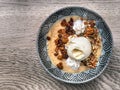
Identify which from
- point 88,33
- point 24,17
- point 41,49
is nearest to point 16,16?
point 24,17

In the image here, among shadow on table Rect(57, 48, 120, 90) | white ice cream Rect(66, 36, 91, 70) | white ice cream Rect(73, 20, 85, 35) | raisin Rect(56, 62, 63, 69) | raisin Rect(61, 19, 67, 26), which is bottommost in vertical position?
shadow on table Rect(57, 48, 120, 90)

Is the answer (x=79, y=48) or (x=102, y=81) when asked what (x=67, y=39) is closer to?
(x=79, y=48)

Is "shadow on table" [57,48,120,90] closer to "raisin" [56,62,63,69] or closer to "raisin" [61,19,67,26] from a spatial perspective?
"raisin" [56,62,63,69]

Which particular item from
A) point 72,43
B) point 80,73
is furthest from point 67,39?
point 80,73

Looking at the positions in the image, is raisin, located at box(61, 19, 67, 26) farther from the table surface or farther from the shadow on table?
the shadow on table

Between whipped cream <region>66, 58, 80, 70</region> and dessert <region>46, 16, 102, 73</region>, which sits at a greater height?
dessert <region>46, 16, 102, 73</region>

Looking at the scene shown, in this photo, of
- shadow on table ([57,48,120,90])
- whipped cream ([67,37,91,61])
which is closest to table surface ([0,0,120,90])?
shadow on table ([57,48,120,90])

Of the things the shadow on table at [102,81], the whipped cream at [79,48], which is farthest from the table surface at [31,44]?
the whipped cream at [79,48]
